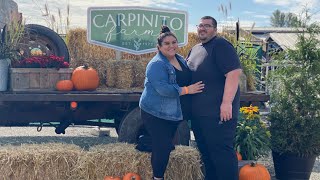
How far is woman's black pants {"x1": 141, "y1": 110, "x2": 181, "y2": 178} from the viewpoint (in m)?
4.55

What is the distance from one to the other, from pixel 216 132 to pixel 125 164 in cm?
118

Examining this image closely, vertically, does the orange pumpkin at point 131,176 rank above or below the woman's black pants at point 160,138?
below

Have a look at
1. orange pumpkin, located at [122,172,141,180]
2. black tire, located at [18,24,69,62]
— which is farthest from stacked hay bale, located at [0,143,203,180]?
black tire, located at [18,24,69,62]

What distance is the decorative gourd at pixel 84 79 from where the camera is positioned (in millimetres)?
6062

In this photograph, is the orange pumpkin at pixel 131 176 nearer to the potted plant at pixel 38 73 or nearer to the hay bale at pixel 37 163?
the hay bale at pixel 37 163

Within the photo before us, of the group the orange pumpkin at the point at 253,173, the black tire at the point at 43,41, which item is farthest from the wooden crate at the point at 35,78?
the orange pumpkin at the point at 253,173

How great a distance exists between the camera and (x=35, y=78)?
5969mm

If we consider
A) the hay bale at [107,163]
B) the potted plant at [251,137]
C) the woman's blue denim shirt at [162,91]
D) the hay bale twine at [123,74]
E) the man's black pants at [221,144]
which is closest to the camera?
the woman's blue denim shirt at [162,91]

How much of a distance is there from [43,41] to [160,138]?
316 cm

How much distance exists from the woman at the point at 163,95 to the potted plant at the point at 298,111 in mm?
1805

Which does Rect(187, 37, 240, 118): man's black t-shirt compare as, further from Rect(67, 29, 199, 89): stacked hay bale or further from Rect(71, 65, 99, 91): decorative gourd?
Rect(67, 29, 199, 89): stacked hay bale

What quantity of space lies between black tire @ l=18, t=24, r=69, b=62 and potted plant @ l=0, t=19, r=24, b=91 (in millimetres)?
335

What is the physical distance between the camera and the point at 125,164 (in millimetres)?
5074

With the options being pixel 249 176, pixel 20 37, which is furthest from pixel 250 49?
pixel 20 37
